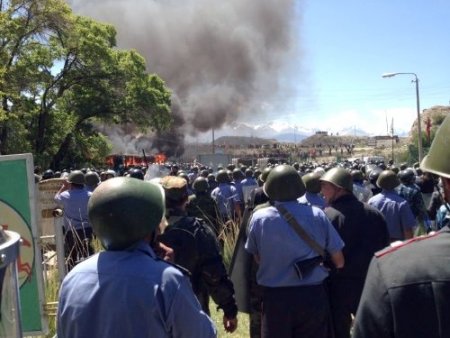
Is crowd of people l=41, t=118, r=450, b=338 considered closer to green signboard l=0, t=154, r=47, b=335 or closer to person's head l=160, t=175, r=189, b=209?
person's head l=160, t=175, r=189, b=209

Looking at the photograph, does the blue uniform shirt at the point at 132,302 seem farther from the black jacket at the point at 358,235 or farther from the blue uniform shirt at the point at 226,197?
the blue uniform shirt at the point at 226,197

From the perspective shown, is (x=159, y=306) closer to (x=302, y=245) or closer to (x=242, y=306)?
(x=302, y=245)

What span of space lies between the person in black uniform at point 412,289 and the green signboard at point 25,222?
2449mm

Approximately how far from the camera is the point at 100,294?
2170mm

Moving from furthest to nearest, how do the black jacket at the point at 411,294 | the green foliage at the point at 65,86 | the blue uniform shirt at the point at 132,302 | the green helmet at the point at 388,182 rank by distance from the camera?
1. the green foliage at the point at 65,86
2. the green helmet at the point at 388,182
3. the blue uniform shirt at the point at 132,302
4. the black jacket at the point at 411,294

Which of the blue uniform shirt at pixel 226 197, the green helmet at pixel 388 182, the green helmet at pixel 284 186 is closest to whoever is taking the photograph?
the green helmet at pixel 284 186

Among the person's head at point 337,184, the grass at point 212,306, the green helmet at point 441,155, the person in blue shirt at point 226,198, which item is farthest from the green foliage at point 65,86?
the green helmet at point 441,155

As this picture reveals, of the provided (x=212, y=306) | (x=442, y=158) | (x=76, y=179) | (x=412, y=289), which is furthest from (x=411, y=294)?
(x=76, y=179)

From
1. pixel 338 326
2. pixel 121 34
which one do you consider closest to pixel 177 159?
pixel 121 34

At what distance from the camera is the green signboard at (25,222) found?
3.53m

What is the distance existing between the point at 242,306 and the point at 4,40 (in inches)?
970

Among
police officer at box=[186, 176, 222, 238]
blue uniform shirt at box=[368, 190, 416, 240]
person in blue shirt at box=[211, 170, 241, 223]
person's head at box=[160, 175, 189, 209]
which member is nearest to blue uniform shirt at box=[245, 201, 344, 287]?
person's head at box=[160, 175, 189, 209]

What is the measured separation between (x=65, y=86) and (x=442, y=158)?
3003cm

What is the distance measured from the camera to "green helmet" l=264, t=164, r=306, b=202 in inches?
157
